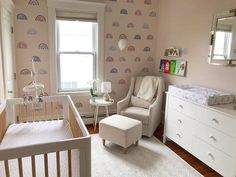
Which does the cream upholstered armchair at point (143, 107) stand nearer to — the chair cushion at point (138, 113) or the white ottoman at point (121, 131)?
the chair cushion at point (138, 113)

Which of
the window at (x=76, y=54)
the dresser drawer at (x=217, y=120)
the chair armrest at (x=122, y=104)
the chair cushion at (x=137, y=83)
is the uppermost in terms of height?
the window at (x=76, y=54)

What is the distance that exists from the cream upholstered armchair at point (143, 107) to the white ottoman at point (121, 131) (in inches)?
12.6

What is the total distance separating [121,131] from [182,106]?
0.89m

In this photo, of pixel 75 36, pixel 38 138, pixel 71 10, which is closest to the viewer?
pixel 38 138

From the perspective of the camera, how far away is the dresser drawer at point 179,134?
2545 mm

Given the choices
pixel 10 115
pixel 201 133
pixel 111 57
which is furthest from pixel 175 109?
pixel 10 115

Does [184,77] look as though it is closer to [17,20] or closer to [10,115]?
[10,115]

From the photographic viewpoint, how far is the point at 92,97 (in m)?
3.47

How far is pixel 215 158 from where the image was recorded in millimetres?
2123

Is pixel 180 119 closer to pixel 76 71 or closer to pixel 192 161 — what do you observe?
pixel 192 161

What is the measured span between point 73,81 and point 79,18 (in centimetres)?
113

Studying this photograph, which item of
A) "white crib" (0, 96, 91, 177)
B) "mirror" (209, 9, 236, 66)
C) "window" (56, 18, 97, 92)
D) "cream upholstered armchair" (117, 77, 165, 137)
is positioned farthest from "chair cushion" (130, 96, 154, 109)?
"white crib" (0, 96, 91, 177)

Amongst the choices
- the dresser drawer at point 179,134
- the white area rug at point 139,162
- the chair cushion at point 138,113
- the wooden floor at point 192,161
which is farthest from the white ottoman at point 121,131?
the wooden floor at point 192,161

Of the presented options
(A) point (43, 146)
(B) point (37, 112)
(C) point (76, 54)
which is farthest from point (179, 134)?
(B) point (37, 112)
